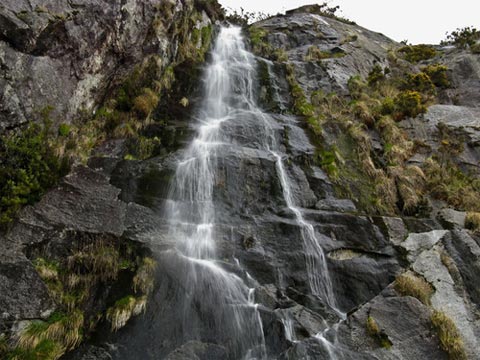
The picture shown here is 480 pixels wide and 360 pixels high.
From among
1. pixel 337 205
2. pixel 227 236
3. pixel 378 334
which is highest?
pixel 337 205

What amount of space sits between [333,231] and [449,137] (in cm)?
942

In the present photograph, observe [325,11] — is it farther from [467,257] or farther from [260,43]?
[467,257]

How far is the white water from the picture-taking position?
6812 mm

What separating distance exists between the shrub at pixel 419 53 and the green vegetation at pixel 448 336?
23.5 m

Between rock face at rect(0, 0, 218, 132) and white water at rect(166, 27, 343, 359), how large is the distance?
3559mm

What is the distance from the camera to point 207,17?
71.9 ft

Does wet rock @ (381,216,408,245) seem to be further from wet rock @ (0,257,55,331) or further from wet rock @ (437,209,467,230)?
wet rock @ (0,257,55,331)

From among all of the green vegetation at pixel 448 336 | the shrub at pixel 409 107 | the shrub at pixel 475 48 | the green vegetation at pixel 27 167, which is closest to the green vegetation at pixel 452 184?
the shrub at pixel 409 107

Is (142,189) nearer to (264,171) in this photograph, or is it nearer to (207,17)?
(264,171)

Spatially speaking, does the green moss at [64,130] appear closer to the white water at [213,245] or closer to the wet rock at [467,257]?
the white water at [213,245]

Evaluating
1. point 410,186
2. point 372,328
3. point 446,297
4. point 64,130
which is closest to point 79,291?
point 64,130

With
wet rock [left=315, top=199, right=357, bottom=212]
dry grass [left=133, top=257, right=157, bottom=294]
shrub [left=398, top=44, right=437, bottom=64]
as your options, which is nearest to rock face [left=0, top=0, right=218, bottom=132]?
dry grass [left=133, top=257, right=157, bottom=294]

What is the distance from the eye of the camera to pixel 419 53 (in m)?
26.2

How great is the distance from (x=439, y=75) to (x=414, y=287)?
58.7ft
